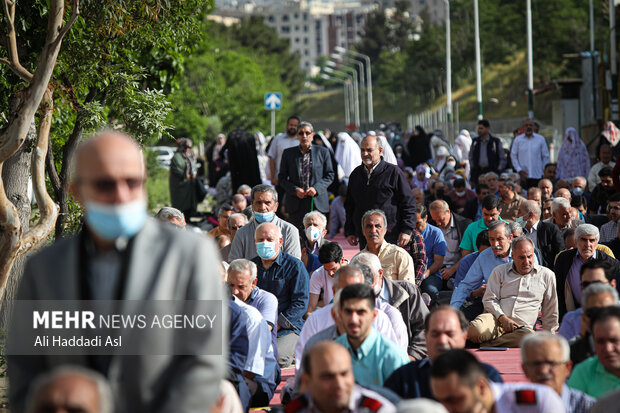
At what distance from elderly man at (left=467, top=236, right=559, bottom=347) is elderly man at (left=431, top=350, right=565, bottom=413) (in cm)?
532

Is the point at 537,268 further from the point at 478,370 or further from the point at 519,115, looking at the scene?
the point at 519,115

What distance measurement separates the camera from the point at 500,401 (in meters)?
5.47

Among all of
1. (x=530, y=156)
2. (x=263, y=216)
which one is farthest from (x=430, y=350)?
(x=530, y=156)

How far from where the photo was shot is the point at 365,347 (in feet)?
22.4

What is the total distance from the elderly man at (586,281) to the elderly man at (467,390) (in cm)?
230

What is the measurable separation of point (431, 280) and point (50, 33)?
559 cm

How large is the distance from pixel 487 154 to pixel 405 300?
1390cm

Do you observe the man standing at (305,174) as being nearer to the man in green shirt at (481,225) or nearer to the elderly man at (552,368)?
the man in green shirt at (481,225)

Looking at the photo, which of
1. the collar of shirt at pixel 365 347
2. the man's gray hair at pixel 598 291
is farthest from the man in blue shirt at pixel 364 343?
the man's gray hair at pixel 598 291

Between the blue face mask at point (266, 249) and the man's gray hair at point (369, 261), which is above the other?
the blue face mask at point (266, 249)

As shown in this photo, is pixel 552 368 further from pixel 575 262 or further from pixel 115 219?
pixel 575 262

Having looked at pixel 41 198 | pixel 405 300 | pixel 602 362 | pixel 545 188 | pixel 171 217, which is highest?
pixel 545 188

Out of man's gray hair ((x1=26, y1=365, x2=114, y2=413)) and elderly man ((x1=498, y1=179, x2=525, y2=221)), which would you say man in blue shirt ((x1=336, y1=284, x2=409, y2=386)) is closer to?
man's gray hair ((x1=26, y1=365, x2=114, y2=413))

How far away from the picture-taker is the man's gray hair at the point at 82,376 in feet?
10.8
